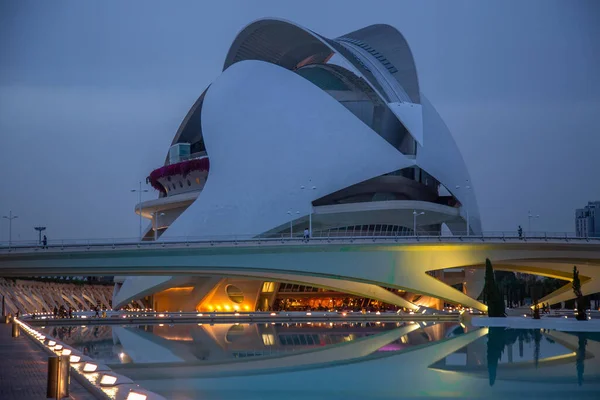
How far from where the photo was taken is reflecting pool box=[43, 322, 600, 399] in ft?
52.7

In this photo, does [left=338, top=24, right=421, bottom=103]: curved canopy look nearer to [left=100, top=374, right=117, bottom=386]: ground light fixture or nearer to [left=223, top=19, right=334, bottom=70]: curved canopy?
[left=223, top=19, right=334, bottom=70]: curved canopy

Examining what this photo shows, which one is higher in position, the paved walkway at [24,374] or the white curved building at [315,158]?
the white curved building at [315,158]

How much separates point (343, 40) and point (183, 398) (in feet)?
136

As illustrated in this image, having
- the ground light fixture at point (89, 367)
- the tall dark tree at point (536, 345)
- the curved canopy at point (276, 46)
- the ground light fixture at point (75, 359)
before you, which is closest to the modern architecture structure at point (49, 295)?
the curved canopy at point (276, 46)

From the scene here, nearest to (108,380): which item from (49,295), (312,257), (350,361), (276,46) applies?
(350,361)

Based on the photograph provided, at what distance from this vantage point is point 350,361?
21250 millimetres

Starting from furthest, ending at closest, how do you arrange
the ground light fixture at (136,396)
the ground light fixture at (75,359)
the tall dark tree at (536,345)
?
1. the tall dark tree at (536,345)
2. the ground light fixture at (75,359)
3. the ground light fixture at (136,396)

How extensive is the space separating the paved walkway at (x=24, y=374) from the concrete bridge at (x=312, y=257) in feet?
53.5

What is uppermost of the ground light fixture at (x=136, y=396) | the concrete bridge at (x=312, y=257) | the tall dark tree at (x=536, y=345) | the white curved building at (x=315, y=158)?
the white curved building at (x=315, y=158)

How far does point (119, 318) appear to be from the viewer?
139 ft

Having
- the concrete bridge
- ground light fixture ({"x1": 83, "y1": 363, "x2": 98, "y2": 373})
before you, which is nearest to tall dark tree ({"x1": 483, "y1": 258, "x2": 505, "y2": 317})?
the concrete bridge

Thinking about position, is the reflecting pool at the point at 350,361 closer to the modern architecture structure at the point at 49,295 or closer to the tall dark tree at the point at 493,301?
the tall dark tree at the point at 493,301

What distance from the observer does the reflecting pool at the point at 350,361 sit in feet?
52.7

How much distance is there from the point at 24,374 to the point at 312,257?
25.3 meters
